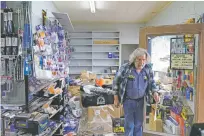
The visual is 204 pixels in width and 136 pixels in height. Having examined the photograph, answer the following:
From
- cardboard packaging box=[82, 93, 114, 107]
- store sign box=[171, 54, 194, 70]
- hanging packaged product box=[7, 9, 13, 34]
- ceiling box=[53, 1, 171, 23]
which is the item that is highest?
ceiling box=[53, 1, 171, 23]

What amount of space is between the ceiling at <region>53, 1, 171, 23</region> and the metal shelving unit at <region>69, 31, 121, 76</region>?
0.57m

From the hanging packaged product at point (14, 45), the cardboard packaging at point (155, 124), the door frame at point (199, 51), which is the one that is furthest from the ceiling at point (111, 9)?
the hanging packaged product at point (14, 45)

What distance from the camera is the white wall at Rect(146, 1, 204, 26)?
3547mm

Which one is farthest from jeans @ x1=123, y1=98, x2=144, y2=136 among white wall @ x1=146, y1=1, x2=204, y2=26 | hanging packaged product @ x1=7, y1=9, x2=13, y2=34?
white wall @ x1=146, y1=1, x2=204, y2=26

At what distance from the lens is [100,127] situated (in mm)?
3789

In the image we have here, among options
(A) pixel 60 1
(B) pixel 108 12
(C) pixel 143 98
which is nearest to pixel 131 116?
(C) pixel 143 98

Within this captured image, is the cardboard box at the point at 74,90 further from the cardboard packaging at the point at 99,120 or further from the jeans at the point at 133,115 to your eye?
the jeans at the point at 133,115

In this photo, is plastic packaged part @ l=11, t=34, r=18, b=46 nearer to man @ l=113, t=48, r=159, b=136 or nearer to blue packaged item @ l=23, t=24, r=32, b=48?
blue packaged item @ l=23, t=24, r=32, b=48

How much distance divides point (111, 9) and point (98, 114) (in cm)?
314

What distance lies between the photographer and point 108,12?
615cm

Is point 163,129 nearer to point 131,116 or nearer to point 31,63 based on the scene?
point 131,116

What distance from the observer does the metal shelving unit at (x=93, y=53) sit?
25.0ft

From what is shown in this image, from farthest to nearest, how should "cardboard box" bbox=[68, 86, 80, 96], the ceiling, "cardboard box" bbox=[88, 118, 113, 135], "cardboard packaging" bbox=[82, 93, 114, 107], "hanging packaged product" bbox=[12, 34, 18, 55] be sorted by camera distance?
"cardboard box" bbox=[68, 86, 80, 96] < the ceiling < "cardboard packaging" bbox=[82, 93, 114, 107] < "cardboard box" bbox=[88, 118, 113, 135] < "hanging packaged product" bbox=[12, 34, 18, 55]

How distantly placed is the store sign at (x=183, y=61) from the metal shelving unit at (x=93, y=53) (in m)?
4.26
